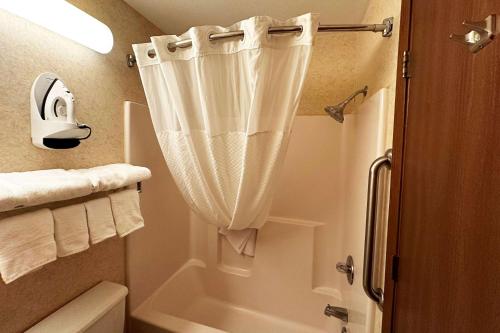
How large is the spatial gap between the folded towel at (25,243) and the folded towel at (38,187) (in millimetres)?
85

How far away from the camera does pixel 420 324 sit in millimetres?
538

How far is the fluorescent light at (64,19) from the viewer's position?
0.73m

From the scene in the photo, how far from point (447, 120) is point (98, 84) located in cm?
140

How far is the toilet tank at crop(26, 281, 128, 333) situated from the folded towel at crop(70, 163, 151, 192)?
1.80ft

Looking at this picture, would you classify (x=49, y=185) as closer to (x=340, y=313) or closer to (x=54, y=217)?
(x=54, y=217)

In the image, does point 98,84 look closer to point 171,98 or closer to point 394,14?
point 171,98

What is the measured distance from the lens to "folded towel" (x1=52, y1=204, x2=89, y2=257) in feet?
2.58

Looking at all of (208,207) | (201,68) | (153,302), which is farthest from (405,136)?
(153,302)

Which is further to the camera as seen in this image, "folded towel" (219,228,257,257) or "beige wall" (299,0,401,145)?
"folded towel" (219,228,257,257)

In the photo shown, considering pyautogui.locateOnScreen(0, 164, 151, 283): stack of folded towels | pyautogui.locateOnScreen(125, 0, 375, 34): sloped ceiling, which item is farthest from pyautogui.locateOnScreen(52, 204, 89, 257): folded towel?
pyautogui.locateOnScreen(125, 0, 375, 34): sloped ceiling

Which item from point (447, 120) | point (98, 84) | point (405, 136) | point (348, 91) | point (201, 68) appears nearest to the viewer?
point (447, 120)

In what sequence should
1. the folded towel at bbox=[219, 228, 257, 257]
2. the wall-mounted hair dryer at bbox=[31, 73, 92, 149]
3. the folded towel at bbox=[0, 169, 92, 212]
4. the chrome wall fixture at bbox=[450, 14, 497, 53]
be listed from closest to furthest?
the chrome wall fixture at bbox=[450, 14, 497, 53] → the folded towel at bbox=[0, 169, 92, 212] → the wall-mounted hair dryer at bbox=[31, 73, 92, 149] → the folded towel at bbox=[219, 228, 257, 257]

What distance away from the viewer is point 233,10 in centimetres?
135

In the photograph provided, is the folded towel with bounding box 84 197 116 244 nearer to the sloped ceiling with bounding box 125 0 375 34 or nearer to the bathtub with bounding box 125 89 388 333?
the bathtub with bounding box 125 89 388 333
